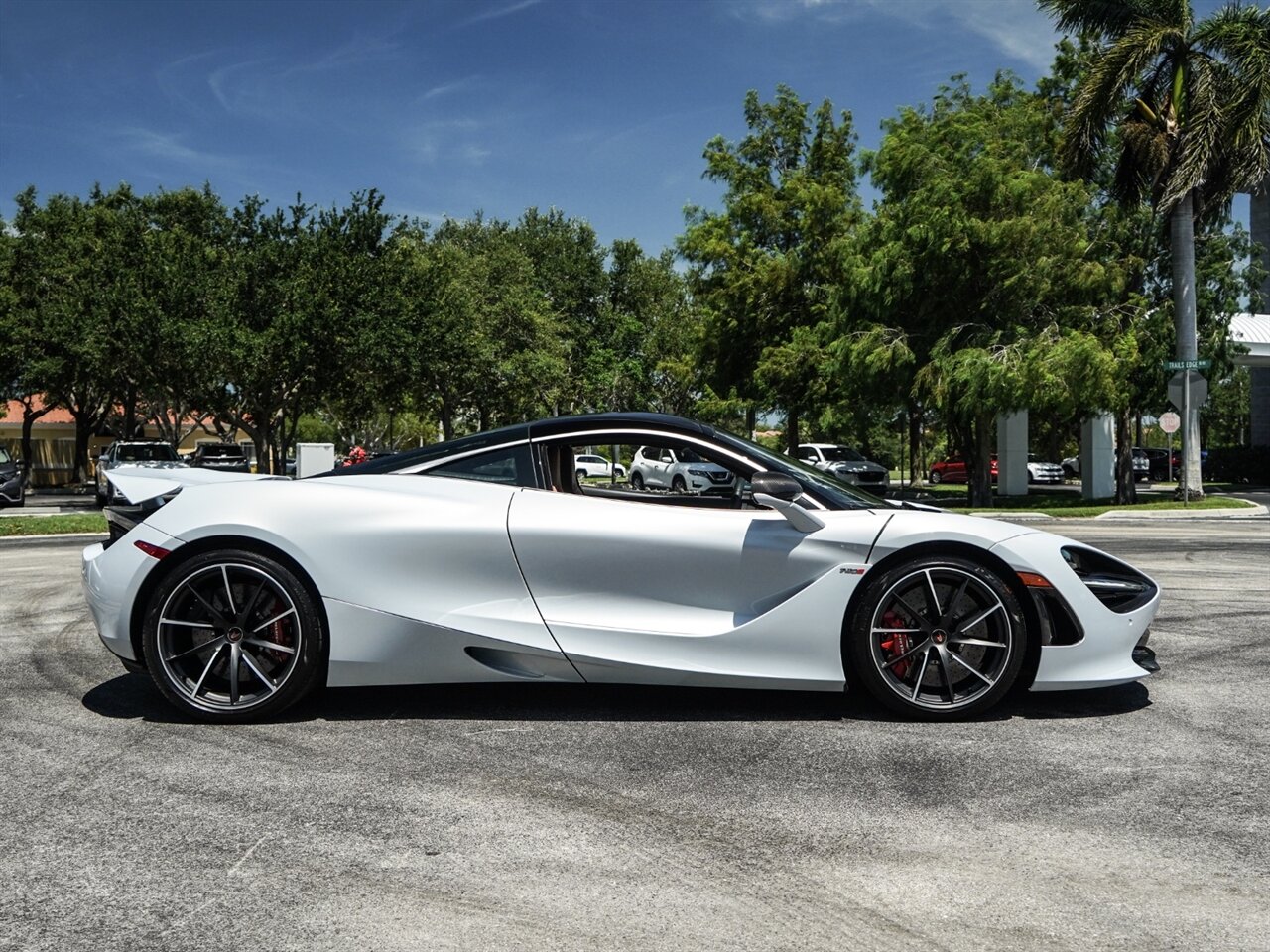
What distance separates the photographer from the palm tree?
25.2 m

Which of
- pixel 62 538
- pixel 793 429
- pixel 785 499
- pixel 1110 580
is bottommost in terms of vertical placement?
pixel 62 538

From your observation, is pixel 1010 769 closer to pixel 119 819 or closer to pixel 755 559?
pixel 755 559

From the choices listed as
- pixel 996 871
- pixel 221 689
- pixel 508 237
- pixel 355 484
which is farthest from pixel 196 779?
pixel 508 237

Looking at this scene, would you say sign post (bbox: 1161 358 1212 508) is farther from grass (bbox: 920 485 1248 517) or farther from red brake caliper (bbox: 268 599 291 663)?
red brake caliper (bbox: 268 599 291 663)

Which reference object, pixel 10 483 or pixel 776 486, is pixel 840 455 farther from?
pixel 776 486

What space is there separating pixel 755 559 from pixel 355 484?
1799mm

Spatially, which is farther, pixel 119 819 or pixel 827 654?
pixel 827 654

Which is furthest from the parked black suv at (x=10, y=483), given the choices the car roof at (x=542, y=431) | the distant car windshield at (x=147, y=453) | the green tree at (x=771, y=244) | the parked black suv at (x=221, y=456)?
the car roof at (x=542, y=431)

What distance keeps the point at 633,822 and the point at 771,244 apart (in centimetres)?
3389

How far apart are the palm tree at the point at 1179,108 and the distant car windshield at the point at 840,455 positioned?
10582 millimetres

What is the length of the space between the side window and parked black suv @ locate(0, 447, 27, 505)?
26.7 m

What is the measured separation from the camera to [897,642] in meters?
4.75

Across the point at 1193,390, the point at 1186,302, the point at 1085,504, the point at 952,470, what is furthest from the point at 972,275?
the point at 952,470

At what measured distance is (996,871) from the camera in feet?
10.3
